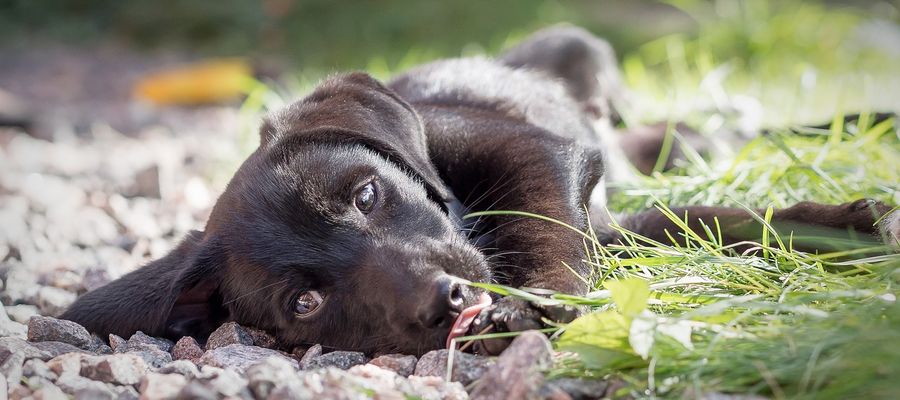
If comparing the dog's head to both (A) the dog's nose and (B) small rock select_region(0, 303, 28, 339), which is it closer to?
(A) the dog's nose

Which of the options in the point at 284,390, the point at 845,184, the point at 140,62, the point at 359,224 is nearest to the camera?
the point at 284,390

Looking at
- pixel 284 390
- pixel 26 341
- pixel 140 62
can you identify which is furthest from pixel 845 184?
pixel 140 62

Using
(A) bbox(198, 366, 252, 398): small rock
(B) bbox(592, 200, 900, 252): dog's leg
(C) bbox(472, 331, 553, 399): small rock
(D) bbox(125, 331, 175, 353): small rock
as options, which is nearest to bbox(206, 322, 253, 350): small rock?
(D) bbox(125, 331, 175, 353): small rock

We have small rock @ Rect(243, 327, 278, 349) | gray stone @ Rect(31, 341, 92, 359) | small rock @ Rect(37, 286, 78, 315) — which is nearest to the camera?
gray stone @ Rect(31, 341, 92, 359)

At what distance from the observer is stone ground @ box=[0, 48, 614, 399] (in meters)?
2.02

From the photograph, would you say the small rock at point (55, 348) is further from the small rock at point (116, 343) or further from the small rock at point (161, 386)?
the small rock at point (161, 386)

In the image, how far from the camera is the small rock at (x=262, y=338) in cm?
276

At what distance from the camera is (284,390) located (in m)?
1.92

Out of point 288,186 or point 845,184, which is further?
point 845,184

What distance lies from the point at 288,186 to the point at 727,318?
4.17ft

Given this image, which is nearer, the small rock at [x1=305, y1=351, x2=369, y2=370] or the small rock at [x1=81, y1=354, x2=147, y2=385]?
the small rock at [x1=81, y1=354, x2=147, y2=385]

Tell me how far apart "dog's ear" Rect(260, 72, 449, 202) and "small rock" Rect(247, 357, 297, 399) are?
0.89 m

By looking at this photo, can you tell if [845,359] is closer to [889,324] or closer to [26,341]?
[889,324]

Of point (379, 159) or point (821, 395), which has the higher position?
point (379, 159)
